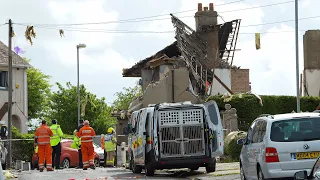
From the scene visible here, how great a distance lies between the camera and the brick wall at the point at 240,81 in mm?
63438

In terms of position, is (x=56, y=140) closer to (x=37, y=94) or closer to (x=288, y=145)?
(x=288, y=145)

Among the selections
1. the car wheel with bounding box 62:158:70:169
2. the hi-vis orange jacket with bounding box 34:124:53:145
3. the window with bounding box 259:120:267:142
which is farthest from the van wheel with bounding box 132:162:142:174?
the window with bounding box 259:120:267:142

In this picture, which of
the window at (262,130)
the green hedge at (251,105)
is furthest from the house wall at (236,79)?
the window at (262,130)

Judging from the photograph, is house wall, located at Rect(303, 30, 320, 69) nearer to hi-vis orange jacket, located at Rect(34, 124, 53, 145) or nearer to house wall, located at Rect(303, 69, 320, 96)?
house wall, located at Rect(303, 69, 320, 96)

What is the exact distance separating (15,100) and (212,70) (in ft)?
47.9

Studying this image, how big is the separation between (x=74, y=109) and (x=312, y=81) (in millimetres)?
29130

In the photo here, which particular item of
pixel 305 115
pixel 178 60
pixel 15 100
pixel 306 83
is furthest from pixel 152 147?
pixel 306 83

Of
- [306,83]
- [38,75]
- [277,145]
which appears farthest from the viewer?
[38,75]

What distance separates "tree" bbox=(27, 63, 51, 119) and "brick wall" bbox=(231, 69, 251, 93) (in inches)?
1215

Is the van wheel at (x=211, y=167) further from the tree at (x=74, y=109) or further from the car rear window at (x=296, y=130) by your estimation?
the tree at (x=74, y=109)

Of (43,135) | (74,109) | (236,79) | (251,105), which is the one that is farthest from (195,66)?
(74,109)

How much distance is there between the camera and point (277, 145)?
1712 centimetres

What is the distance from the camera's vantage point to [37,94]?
90750mm

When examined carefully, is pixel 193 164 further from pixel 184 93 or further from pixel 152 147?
pixel 184 93
